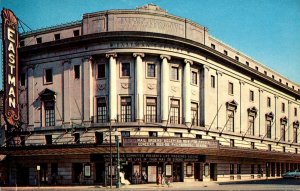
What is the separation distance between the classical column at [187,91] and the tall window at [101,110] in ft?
28.7

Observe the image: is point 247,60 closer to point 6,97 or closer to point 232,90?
point 232,90

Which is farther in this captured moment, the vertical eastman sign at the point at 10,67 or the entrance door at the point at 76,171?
the entrance door at the point at 76,171

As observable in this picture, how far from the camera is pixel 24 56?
42188 millimetres

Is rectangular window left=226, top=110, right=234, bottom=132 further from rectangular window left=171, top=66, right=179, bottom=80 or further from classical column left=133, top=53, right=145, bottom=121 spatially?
classical column left=133, top=53, right=145, bottom=121

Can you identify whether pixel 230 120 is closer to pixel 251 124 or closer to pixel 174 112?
pixel 251 124

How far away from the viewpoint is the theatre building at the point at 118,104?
36375mm

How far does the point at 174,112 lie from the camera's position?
39.3 meters

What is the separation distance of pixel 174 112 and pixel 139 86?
5077 mm

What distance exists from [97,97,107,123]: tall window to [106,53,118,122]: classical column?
42.4 inches

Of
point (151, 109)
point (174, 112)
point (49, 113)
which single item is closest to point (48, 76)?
point (49, 113)

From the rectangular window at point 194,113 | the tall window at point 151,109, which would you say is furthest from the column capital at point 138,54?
the rectangular window at point 194,113

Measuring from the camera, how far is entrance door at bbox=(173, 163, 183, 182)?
37.7 m

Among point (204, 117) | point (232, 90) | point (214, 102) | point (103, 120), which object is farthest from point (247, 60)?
point (103, 120)

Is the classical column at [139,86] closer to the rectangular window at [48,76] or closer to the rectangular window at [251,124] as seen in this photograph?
the rectangular window at [48,76]
